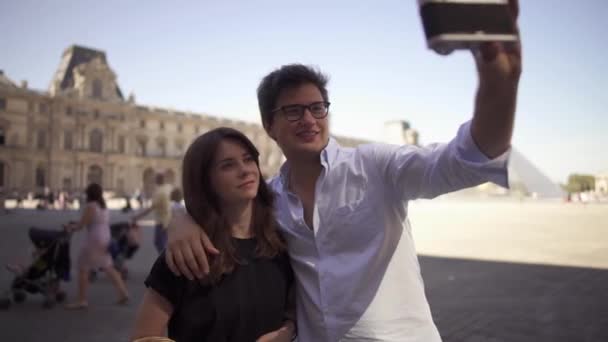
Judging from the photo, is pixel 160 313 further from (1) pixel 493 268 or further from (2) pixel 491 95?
(1) pixel 493 268

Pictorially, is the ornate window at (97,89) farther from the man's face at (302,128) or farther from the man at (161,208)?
the man's face at (302,128)

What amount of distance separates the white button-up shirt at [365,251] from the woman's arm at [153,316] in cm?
50

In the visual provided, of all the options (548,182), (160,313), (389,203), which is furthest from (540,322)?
(548,182)

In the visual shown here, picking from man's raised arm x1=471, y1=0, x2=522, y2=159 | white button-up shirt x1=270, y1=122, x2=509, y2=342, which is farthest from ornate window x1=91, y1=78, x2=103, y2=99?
man's raised arm x1=471, y1=0, x2=522, y2=159

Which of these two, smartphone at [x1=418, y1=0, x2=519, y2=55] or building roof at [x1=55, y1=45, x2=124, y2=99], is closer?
smartphone at [x1=418, y1=0, x2=519, y2=55]

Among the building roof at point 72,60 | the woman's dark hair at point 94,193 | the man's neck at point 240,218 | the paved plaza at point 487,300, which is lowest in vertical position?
the paved plaza at point 487,300

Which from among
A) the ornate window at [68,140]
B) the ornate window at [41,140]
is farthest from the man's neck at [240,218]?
the ornate window at [68,140]

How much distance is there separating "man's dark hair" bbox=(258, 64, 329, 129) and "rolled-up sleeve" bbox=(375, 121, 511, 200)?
41cm

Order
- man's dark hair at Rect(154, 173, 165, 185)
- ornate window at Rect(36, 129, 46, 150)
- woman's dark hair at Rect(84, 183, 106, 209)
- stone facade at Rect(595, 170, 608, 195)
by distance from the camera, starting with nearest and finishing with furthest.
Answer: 1. woman's dark hair at Rect(84, 183, 106, 209)
2. man's dark hair at Rect(154, 173, 165, 185)
3. ornate window at Rect(36, 129, 46, 150)
4. stone facade at Rect(595, 170, 608, 195)

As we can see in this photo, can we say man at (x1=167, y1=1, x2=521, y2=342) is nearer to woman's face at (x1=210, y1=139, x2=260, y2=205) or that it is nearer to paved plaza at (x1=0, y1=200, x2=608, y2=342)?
woman's face at (x1=210, y1=139, x2=260, y2=205)

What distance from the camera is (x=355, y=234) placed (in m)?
1.46

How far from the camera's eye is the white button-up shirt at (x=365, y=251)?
141cm

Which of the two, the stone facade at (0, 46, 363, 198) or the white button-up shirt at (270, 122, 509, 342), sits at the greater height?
the stone facade at (0, 46, 363, 198)

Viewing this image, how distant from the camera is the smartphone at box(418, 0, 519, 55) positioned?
830 mm
